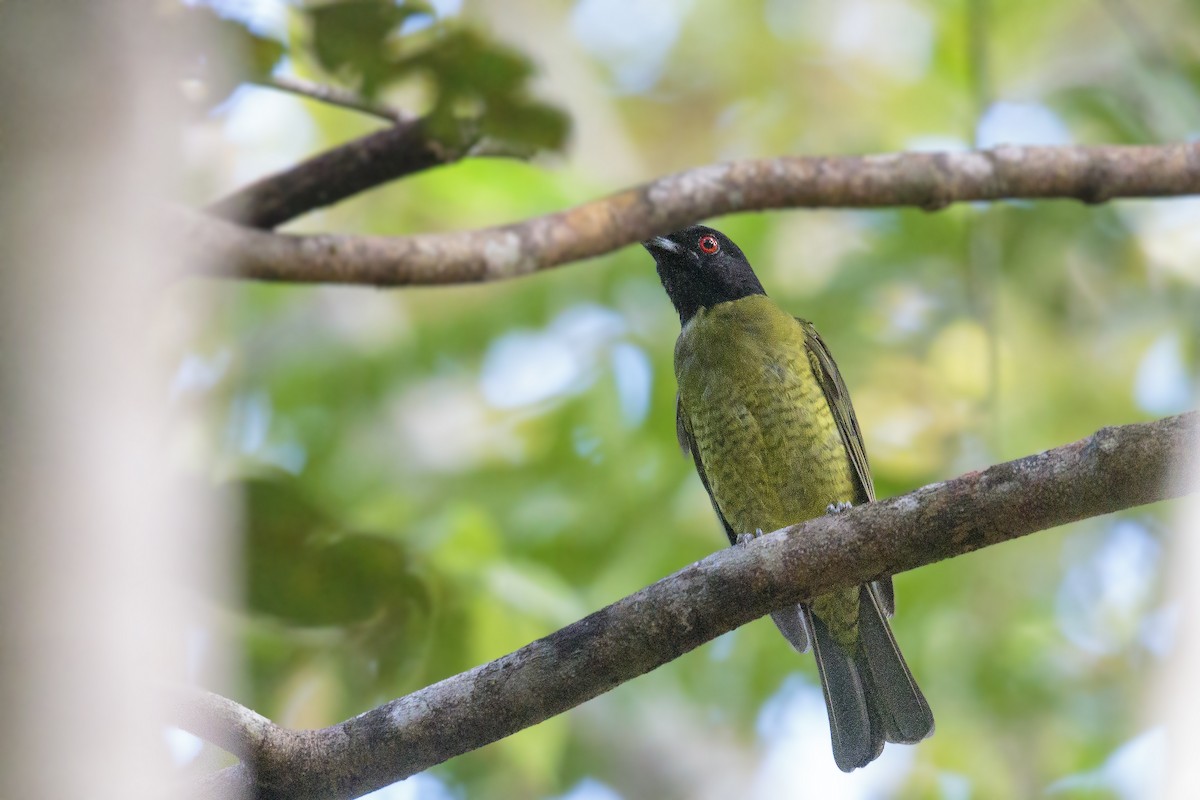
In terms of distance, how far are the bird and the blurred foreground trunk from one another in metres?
2.83

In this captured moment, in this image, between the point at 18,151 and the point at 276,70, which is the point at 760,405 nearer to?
the point at 276,70

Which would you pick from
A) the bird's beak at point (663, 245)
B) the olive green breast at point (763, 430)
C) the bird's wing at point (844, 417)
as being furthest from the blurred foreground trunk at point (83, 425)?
the bird's beak at point (663, 245)

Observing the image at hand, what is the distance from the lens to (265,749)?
8.44ft

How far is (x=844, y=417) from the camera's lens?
464 cm

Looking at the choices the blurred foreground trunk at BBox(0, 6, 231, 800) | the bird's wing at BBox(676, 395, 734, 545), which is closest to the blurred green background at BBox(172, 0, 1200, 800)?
the bird's wing at BBox(676, 395, 734, 545)

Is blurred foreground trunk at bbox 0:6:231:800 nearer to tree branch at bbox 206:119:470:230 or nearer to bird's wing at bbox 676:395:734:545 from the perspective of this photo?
tree branch at bbox 206:119:470:230

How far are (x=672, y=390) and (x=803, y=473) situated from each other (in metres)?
1.69

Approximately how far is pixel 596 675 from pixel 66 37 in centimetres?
169

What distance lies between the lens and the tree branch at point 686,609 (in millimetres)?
2545

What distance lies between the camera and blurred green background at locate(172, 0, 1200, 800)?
5387mm

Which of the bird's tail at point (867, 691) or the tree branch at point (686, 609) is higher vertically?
the bird's tail at point (867, 691)

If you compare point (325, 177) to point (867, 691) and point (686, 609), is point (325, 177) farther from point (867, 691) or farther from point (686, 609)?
point (867, 691)

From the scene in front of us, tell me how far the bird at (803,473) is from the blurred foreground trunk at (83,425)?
2.83 m

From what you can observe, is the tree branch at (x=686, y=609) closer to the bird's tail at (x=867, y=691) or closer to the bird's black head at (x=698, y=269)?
the bird's tail at (x=867, y=691)
